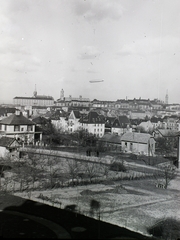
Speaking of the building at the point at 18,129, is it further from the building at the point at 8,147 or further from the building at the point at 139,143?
the building at the point at 139,143

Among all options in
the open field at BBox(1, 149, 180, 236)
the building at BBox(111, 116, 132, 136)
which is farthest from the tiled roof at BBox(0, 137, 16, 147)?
the building at BBox(111, 116, 132, 136)

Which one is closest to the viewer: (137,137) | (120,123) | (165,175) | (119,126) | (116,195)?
(116,195)

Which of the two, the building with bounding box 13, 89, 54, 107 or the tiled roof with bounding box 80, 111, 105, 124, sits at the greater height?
the building with bounding box 13, 89, 54, 107

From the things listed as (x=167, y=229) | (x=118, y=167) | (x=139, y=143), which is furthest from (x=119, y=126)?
(x=167, y=229)

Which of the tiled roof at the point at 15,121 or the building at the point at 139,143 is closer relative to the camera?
the building at the point at 139,143

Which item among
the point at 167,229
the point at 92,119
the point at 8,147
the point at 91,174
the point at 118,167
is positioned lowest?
the point at 167,229

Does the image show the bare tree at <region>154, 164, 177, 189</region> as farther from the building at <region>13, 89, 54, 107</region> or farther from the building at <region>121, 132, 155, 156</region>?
the building at <region>13, 89, 54, 107</region>

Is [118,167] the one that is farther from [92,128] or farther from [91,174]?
[92,128]

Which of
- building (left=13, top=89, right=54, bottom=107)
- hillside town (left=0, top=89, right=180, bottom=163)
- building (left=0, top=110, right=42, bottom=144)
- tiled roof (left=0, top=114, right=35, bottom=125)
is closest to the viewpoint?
hillside town (left=0, top=89, right=180, bottom=163)

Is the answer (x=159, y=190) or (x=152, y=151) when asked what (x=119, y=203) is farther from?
(x=152, y=151)

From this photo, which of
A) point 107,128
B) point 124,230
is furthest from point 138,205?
point 107,128

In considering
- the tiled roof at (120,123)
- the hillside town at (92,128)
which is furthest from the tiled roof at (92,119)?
the tiled roof at (120,123)
